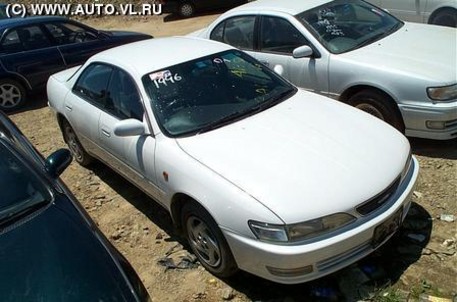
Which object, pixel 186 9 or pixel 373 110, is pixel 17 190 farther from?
pixel 186 9

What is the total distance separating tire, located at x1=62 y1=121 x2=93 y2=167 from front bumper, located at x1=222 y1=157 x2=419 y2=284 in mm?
2927

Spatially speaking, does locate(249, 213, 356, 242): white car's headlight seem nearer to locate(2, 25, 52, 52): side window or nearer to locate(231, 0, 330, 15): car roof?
locate(231, 0, 330, 15): car roof

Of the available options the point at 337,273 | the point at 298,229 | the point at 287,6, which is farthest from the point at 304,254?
the point at 287,6

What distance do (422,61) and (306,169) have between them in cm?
243

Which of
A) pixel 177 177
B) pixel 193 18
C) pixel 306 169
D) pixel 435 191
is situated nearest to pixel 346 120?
pixel 306 169

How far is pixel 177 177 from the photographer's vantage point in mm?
3732

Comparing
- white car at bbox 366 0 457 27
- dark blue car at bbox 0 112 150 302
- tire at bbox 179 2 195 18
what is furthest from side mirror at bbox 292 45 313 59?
tire at bbox 179 2 195 18

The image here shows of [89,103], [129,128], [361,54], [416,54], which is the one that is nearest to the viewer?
[129,128]

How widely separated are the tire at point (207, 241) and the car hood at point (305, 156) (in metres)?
0.36

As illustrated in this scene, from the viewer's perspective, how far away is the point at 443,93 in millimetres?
4785

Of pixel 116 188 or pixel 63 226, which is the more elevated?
pixel 63 226

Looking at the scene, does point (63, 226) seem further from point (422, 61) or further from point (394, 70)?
point (422, 61)

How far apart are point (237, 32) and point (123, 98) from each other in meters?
2.42

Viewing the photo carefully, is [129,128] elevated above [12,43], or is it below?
above
